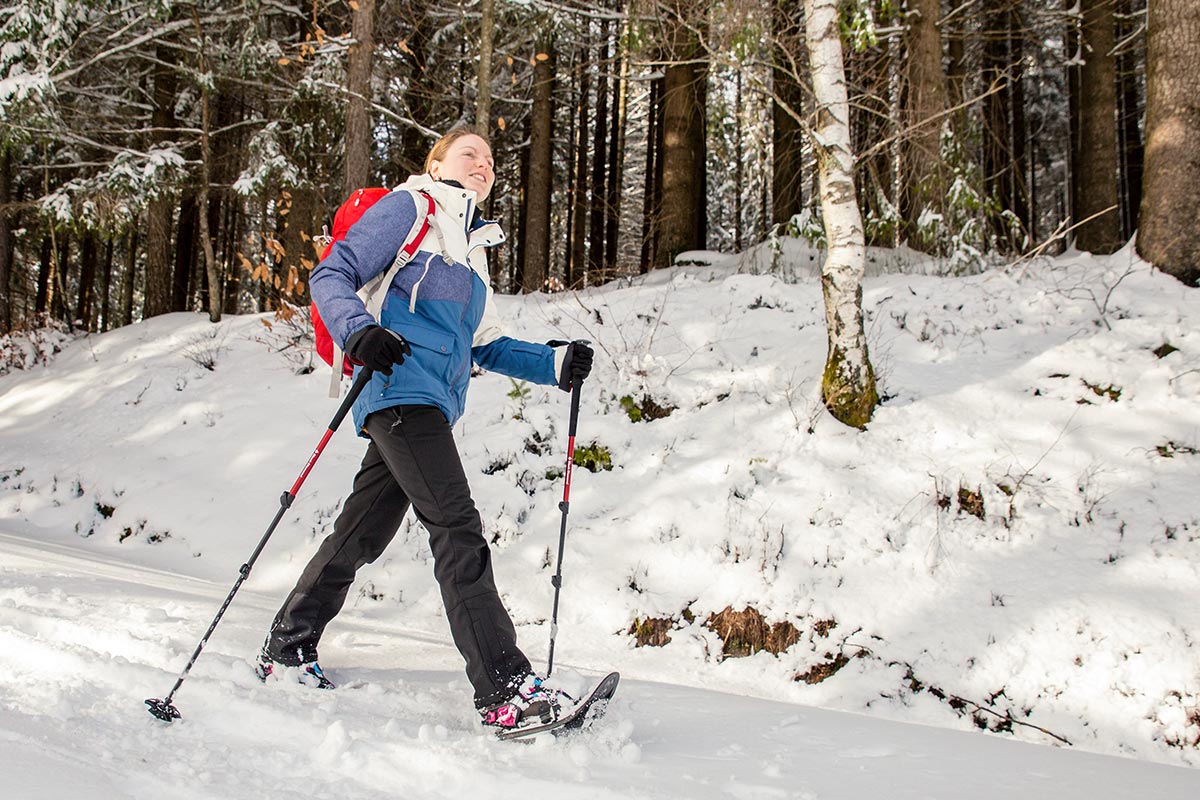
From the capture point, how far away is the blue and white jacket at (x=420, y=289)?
267 cm

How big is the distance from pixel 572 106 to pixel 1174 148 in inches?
561

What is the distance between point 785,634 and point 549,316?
4.72m

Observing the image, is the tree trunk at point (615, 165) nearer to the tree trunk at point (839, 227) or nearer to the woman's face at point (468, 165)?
the tree trunk at point (839, 227)

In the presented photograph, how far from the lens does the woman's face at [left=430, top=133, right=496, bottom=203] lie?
3.02m

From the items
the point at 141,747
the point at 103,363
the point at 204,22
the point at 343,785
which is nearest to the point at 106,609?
the point at 141,747

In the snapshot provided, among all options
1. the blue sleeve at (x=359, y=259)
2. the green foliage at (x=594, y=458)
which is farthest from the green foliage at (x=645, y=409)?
the blue sleeve at (x=359, y=259)

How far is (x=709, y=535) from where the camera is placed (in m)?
4.92

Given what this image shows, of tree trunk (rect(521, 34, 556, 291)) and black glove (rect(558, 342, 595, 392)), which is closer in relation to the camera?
black glove (rect(558, 342, 595, 392))

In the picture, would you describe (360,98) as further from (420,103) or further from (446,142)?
(446,142)

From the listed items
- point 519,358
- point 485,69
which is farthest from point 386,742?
point 485,69

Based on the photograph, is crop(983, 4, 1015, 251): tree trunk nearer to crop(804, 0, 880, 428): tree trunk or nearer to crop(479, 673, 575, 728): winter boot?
crop(804, 0, 880, 428): tree trunk

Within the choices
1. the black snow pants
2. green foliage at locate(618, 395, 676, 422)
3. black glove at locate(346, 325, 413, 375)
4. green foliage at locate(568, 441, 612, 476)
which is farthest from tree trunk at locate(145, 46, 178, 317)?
black glove at locate(346, 325, 413, 375)

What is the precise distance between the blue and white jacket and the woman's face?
6 centimetres

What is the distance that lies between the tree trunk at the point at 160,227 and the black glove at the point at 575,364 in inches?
473
